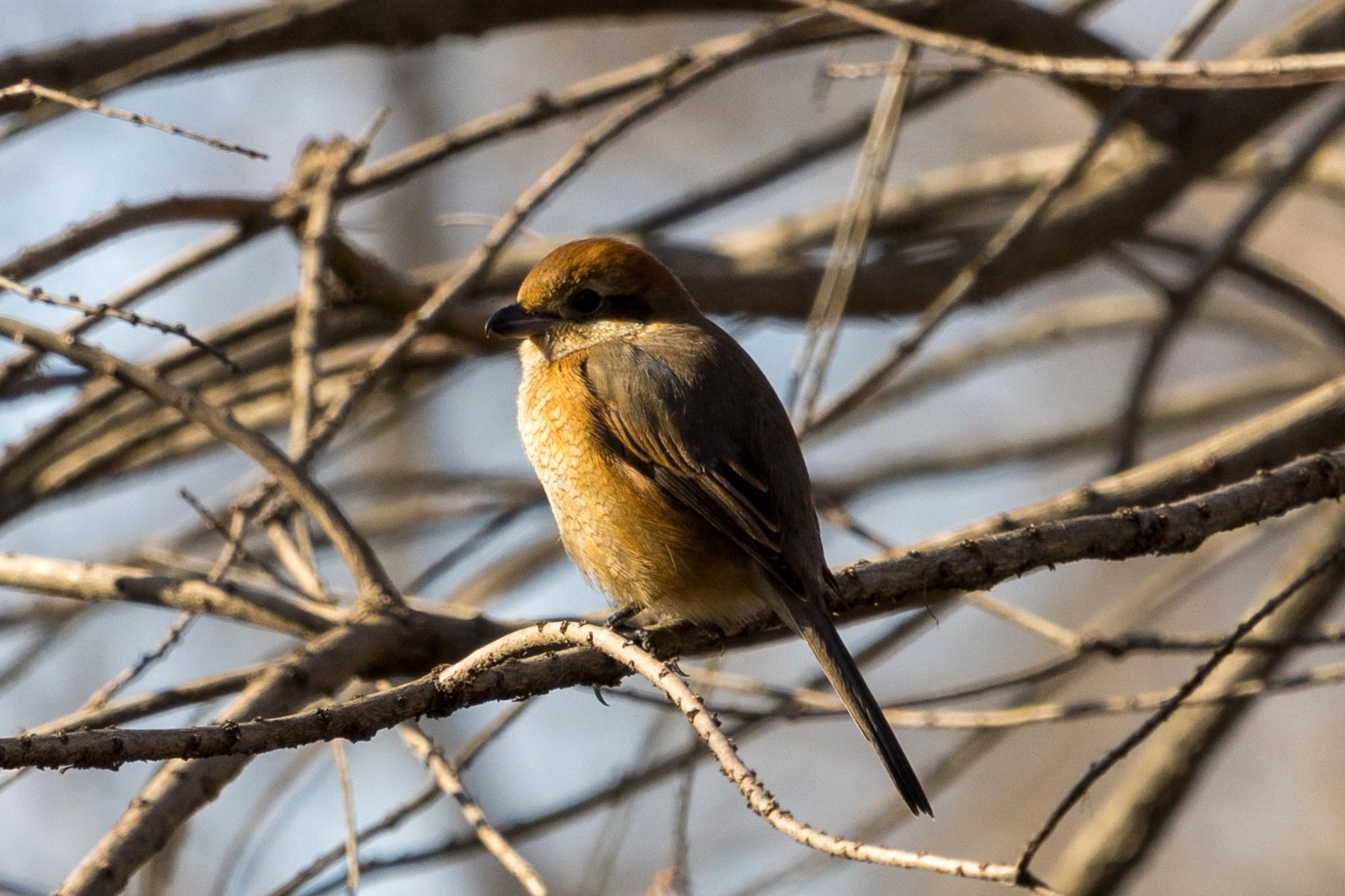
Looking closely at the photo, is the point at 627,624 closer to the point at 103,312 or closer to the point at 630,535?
the point at 630,535

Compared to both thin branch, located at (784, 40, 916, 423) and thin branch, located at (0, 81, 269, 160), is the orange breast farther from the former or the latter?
thin branch, located at (0, 81, 269, 160)

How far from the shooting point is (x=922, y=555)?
113 inches

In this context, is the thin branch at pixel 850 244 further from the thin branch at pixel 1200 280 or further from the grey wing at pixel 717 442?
the thin branch at pixel 1200 280

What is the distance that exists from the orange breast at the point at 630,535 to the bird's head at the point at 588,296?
0.43m

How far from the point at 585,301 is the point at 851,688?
1.60 meters

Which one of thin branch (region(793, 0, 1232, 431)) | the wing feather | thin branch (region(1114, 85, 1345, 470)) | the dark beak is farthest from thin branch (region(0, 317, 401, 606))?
thin branch (region(1114, 85, 1345, 470))

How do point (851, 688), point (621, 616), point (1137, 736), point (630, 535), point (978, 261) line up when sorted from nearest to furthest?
point (1137, 736) < point (851, 688) < point (630, 535) < point (621, 616) < point (978, 261)

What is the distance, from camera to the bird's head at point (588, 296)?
4090 millimetres

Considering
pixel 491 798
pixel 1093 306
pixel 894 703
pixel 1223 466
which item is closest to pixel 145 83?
pixel 894 703

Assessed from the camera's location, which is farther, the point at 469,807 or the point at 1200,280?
the point at 1200,280

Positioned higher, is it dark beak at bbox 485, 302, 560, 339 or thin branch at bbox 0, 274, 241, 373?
dark beak at bbox 485, 302, 560, 339

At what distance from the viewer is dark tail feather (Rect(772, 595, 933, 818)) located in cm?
274

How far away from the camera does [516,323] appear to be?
4.05 m

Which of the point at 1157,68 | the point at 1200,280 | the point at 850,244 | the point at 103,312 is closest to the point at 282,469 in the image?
the point at 103,312
